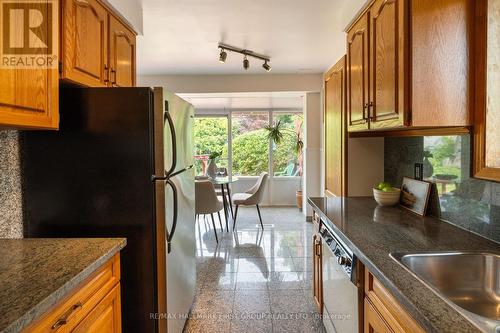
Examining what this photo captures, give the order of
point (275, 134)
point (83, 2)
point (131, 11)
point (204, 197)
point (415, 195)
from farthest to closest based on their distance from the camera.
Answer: point (275, 134), point (204, 197), point (131, 11), point (415, 195), point (83, 2)

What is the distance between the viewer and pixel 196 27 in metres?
3.01

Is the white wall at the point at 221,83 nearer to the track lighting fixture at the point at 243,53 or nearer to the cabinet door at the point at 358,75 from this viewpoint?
the track lighting fixture at the point at 243,53

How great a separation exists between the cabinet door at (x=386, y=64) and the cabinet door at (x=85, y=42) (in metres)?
1.57

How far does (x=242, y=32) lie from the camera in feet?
10.4

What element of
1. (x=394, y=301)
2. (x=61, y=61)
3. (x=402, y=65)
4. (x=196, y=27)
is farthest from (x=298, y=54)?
(x=394, y=301)

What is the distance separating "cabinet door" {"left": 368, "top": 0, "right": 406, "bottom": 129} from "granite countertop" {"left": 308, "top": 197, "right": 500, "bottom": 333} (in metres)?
0.53

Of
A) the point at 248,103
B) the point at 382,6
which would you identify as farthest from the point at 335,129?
the point at 248,103

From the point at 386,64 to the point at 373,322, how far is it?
4.01 ft

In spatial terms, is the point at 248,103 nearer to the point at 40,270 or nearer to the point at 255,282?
the point at 255,282

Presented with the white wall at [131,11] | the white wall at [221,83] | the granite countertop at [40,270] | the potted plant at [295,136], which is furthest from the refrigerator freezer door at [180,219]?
the potted plant at [295,136]

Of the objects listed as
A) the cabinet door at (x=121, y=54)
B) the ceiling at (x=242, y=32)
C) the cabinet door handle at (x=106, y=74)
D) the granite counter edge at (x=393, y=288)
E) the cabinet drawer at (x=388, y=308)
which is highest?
the ceiling at (x=242, y=32)

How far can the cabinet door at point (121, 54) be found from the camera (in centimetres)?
206

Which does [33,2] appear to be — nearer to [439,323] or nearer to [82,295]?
[82,295]

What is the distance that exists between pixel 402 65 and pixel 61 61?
1584 millimetres
